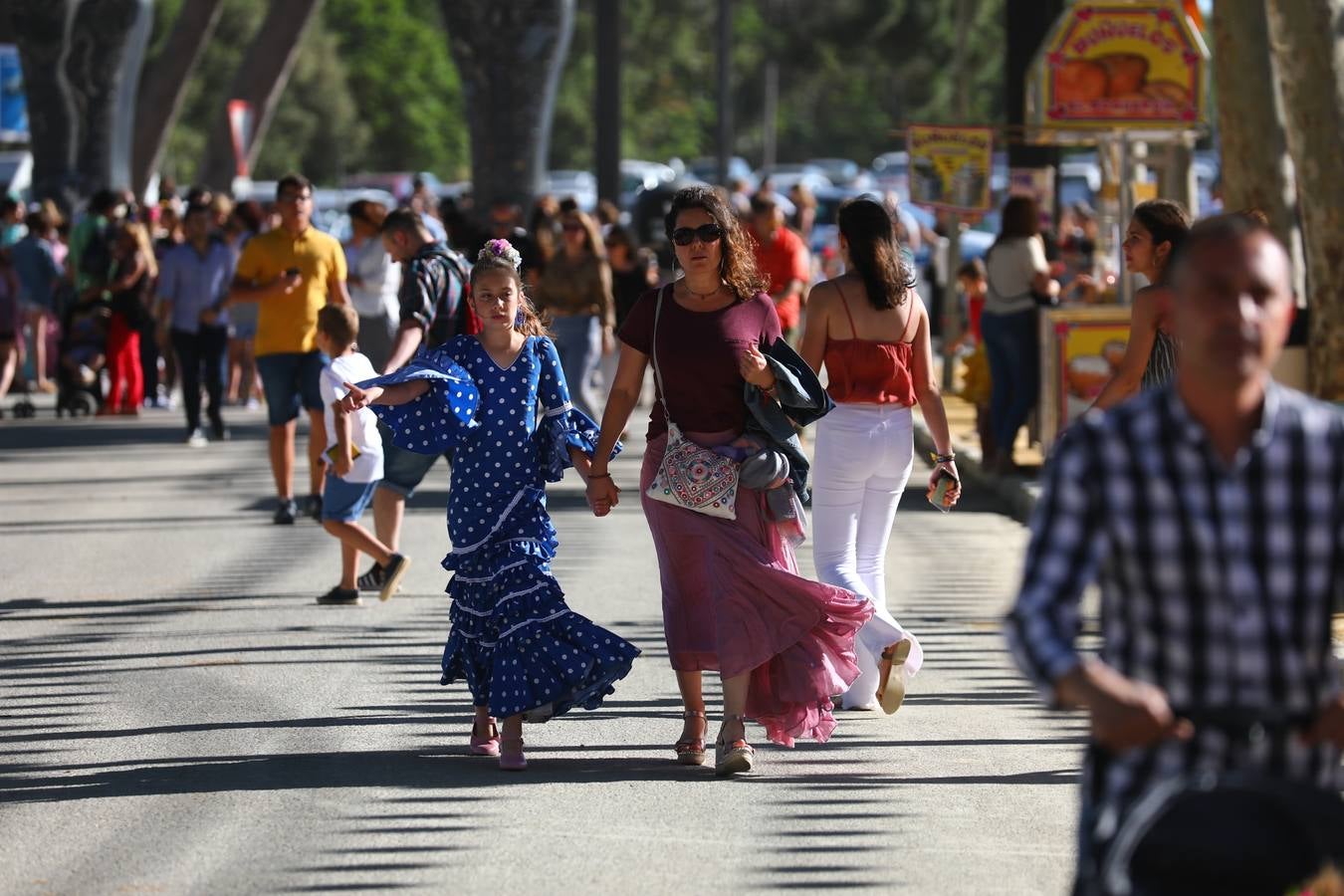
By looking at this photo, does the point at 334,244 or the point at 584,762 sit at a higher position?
the point at 334,244

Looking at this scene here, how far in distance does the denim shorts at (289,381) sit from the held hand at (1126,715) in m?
9.25

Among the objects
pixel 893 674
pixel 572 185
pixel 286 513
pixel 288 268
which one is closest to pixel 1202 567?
pixel 893 674

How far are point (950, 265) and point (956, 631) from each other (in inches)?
530

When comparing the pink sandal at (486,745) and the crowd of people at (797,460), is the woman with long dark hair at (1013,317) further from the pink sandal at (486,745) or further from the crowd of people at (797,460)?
the pink sandal at (486,745)

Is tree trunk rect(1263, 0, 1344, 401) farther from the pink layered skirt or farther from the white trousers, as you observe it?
the pink layered skirt

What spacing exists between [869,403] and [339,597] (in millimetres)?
3524

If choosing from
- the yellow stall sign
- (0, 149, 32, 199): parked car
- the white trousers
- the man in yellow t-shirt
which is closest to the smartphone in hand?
the white trousers

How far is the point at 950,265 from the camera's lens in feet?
75.3

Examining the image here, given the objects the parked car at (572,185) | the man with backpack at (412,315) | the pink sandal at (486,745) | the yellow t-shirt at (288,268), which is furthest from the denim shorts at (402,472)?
the parked car at (572,185)

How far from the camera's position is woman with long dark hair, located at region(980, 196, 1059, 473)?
14.6 metres

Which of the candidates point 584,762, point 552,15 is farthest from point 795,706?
point 552,15

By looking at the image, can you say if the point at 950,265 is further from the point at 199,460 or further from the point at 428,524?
the point at 428,524

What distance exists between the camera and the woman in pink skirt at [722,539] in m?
7.09

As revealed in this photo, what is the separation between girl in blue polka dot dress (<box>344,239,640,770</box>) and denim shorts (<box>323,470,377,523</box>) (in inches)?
105
